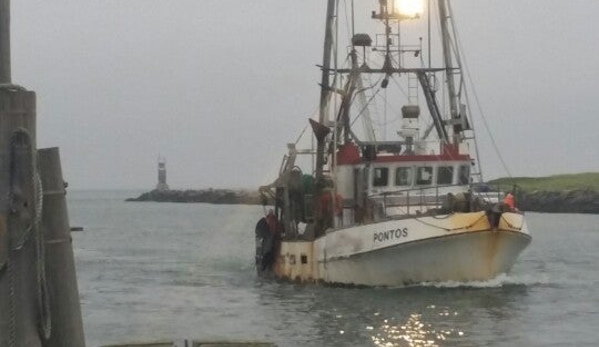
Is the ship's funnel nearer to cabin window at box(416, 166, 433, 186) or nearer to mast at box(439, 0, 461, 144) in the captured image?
cabin window at box(416, 166, 433, 186)

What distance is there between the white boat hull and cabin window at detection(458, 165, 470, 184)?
92.5 inches

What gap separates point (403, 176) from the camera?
28172 millimetres

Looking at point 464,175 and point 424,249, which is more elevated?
point 464,175

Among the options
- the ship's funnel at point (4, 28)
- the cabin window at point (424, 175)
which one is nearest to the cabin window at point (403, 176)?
the cabin window at point (424, 175)

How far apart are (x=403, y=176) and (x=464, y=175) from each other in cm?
157

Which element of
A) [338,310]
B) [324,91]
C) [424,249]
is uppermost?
[324,91]

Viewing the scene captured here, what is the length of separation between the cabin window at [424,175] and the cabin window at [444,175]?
20cm

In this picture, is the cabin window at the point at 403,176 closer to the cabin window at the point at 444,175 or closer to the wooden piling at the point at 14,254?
the cabin window at the point at 444,175

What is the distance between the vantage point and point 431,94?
30391 mm

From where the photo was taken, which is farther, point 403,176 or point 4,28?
point 403,176

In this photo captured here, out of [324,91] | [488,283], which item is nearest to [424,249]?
[488,283]

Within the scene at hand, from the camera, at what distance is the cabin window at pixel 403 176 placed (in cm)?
2808

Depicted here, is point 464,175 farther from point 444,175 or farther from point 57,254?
point 57,254

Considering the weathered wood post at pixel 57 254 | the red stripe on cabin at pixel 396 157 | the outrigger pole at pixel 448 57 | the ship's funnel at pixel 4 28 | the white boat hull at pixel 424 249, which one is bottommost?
the white boat hull at pixel 424 249
